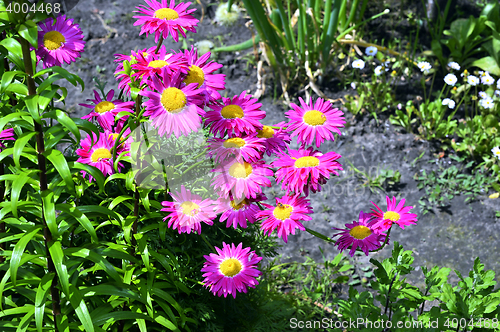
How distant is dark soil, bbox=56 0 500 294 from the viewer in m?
2.67

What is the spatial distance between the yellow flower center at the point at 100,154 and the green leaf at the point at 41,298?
1.25 feet

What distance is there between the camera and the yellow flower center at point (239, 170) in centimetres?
129

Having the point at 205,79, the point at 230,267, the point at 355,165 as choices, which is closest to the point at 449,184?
the point at 355,165

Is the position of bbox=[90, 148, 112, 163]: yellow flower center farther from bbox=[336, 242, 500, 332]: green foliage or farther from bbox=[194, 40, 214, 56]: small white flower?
bbox=[194, 40, 214, 56]: small white flower

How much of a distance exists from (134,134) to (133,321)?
64 cm

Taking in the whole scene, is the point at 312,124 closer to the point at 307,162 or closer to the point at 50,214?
the point at 307,162

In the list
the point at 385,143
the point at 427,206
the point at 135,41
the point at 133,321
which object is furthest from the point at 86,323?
the point at 135,41

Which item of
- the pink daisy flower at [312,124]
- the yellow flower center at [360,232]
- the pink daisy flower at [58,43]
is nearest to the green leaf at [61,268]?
the pink daisy flower at [58,43]

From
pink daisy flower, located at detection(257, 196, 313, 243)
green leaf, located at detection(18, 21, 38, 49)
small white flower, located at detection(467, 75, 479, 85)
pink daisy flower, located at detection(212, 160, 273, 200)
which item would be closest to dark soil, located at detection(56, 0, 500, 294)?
small white flower, located at detection(467, 75, 479, 85)

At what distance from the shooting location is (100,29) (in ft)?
13.5

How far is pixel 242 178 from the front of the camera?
1.29 metres

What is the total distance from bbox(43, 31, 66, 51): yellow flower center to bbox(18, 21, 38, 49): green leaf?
0.39m

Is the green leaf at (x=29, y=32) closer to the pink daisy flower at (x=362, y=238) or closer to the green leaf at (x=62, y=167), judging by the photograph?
the green leaf at (x=62, y=167)

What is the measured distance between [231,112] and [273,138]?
0.16m
